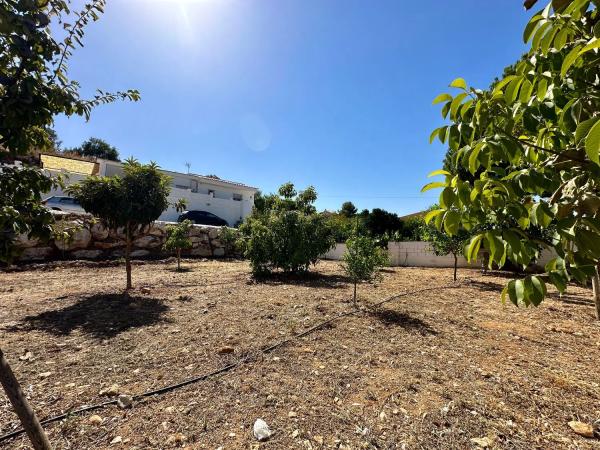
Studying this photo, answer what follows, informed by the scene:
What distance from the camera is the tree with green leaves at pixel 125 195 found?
22.4 feet

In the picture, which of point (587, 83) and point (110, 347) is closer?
point (587, 83)

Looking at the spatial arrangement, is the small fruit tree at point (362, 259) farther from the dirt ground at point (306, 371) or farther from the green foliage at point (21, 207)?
the green foliage at point (21, 207)

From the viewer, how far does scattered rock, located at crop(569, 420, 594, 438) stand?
2.29 meters

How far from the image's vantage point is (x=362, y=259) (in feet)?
20.6

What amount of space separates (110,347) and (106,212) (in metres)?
4.20

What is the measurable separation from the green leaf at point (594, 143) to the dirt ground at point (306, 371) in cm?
230

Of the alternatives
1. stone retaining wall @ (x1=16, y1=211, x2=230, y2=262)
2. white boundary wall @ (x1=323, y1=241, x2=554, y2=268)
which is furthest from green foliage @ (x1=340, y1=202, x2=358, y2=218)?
stone retaining wall @ (x1=16, y1=211, x2=230, y2=262)

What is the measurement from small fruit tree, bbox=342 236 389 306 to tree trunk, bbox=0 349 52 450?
5.06m

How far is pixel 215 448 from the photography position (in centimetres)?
212

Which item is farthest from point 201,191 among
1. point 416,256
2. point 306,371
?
point 306,371

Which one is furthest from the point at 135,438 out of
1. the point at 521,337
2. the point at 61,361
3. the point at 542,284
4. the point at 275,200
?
the point at 275,200

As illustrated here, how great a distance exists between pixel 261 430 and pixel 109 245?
1268cm

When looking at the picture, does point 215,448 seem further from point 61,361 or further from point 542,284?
point 61,361

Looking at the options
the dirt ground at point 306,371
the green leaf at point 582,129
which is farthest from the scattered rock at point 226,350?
the green leaf at point 582,129
